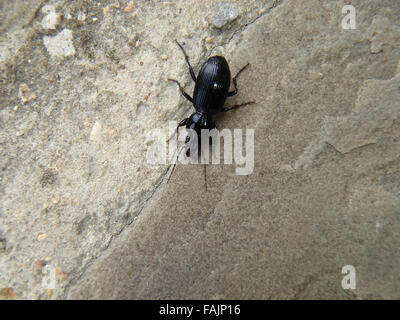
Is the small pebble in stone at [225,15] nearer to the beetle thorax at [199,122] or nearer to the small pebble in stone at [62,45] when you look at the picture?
the beetle thorax at [199,122]

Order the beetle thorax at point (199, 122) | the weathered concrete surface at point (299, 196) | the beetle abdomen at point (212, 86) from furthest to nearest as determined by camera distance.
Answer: the beetle thorax at point (199, 122) → the beetle abdomen at point (212, 86) → the weathered concrete surface at point (299, 196)

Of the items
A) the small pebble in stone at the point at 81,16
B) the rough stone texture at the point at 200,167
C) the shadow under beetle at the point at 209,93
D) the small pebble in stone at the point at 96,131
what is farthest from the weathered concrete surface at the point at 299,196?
the small pebble in stone at the point at 81,16

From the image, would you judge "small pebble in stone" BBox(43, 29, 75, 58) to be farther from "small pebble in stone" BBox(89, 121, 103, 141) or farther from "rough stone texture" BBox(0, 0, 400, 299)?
"small pebble in stone" BBox(89, 121, 103, 141)

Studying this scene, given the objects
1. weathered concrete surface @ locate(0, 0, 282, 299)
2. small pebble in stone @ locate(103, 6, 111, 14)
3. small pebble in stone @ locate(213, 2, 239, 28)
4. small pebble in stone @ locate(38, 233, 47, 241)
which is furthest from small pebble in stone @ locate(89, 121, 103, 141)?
small pebble in stone @ locate(213, 2, 239, 28)

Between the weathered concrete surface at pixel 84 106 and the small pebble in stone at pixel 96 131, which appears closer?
the weathered concrete surface at pixel 84 106

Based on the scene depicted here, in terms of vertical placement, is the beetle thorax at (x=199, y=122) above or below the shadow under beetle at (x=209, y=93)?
below

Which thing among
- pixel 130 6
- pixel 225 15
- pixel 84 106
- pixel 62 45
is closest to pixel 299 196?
pixel 225 15
